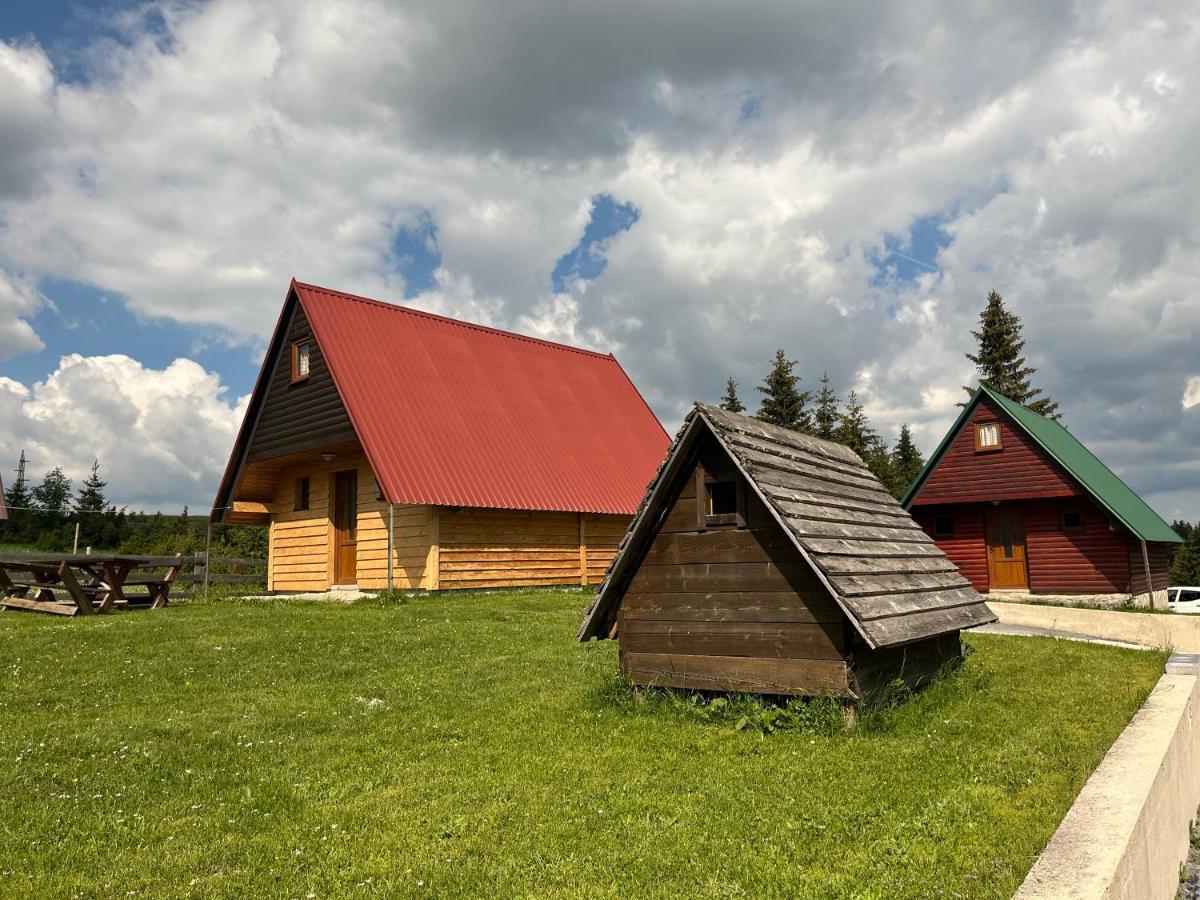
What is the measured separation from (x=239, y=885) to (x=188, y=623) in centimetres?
1148

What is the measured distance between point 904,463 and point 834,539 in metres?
51.0

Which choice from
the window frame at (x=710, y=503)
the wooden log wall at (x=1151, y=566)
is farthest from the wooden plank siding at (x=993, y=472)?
the window frame at (x=710, y=503)

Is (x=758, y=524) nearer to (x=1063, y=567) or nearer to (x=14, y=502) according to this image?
(x=1063, y=567)

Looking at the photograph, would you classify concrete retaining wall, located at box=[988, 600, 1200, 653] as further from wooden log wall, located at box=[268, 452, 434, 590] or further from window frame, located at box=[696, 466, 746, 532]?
wooden log wall, located at box=[268, 452, 434, 590]

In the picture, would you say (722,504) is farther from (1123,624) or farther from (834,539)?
(1123,624)

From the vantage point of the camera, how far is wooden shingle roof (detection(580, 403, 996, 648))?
26.2ft

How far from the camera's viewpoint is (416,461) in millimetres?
20875

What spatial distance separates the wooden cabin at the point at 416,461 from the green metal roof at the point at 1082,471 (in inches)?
439

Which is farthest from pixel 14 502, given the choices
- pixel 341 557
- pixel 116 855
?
pixel 116 855

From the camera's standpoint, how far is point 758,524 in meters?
8.70

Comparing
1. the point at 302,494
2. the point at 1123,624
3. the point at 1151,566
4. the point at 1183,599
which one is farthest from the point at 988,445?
the point at 302,494

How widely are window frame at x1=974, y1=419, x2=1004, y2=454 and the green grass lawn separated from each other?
Answer: 17840 mm

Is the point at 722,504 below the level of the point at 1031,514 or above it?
below

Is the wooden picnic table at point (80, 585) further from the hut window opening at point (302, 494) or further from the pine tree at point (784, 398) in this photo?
the pine tree at point (784, 398)
